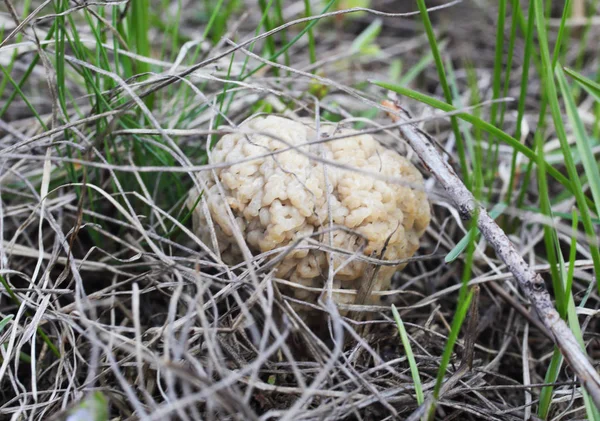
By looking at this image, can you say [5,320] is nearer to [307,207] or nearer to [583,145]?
[307,207]

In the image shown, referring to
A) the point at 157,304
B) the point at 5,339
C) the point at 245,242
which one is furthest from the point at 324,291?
the point at 5,339

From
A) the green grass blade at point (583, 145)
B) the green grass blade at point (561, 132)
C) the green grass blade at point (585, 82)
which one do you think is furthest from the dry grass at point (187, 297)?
the green grass blade at point (585, 82)

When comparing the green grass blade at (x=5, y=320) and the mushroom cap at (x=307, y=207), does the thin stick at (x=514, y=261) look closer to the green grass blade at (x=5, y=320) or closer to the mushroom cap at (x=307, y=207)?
the mushroom cap at (x=307, y=207)

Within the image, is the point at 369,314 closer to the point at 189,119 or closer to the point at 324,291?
the point at 324,291

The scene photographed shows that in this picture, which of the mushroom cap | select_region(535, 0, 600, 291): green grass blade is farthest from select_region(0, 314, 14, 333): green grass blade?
select_region(535, 0, 600, 291): green grass blade

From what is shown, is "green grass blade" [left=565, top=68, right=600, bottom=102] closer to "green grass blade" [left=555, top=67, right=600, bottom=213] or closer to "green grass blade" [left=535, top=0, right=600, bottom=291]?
"green grass blade" [left=555, top=67, right=600, bottom=213]

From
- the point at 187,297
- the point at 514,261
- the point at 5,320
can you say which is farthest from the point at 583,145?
the point at 5,320
